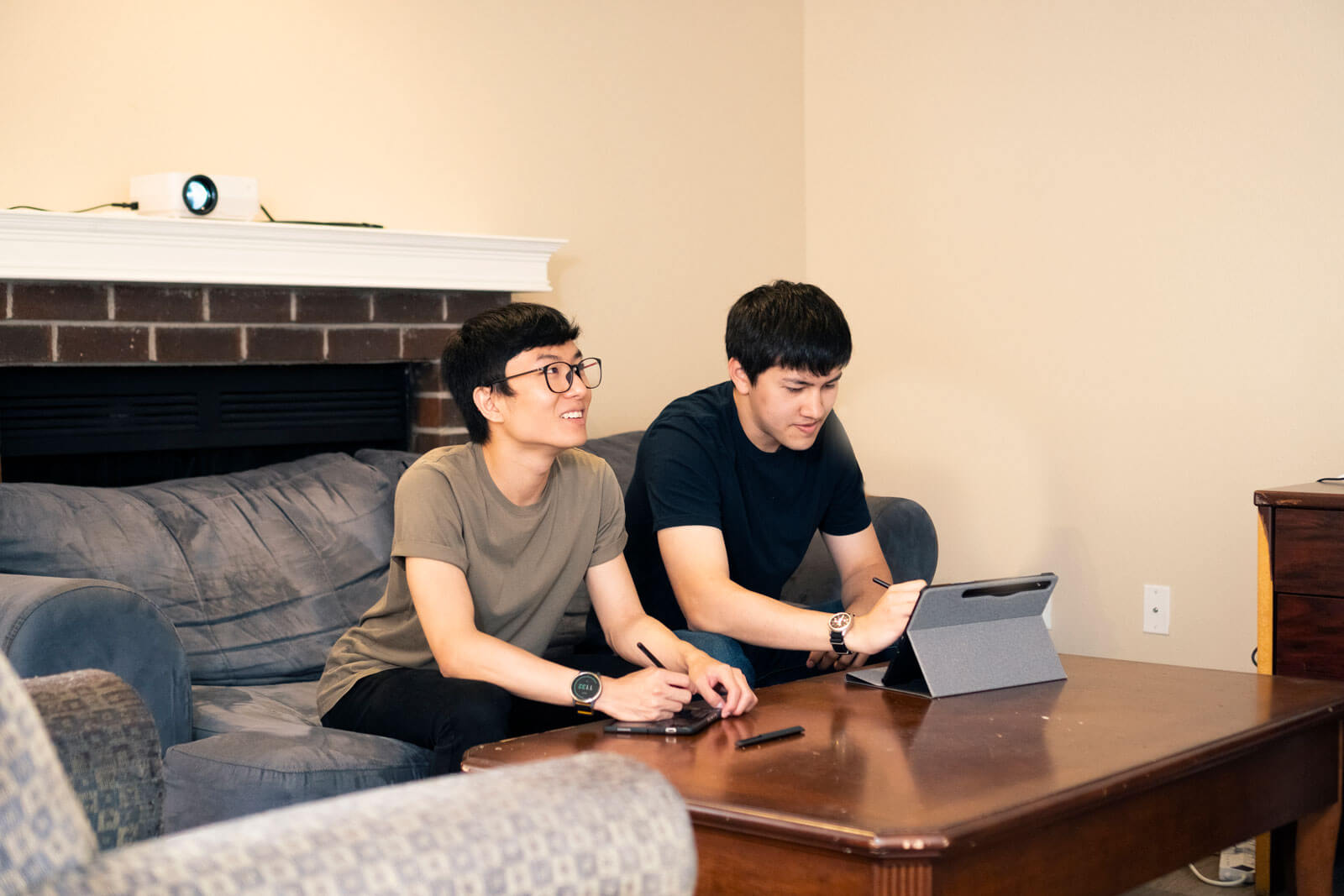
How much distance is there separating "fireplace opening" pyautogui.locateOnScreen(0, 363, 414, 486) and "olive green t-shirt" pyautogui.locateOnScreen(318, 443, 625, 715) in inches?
36.3

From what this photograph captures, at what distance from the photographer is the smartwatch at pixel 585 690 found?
1788mm

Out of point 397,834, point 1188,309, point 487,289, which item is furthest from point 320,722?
point 1188,309

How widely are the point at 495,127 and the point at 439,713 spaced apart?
1.91m

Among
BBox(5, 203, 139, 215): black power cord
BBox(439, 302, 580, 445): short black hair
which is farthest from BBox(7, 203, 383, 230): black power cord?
BBox(439, 302, 580, 445): short black hair

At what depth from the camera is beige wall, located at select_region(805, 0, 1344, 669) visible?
3186 millimetres

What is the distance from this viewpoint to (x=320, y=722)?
85.2 inches

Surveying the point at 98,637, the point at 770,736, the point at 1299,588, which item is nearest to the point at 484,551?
the point at 98,637

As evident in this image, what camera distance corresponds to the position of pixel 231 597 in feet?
8.04

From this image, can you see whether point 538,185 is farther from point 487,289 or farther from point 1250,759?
point 1250,759

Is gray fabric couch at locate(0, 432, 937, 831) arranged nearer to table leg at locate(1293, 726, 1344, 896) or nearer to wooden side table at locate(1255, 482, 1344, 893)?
wooden side table at locate(1255, 482, 1344, 893)

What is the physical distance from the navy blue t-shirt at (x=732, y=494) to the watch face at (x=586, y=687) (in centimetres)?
47

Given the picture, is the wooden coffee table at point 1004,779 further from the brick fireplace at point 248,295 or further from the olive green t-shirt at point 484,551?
the brick fireplace at point 248,295

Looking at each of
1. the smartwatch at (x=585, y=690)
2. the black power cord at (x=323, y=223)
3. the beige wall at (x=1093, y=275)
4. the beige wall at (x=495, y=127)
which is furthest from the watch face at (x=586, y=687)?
the beige wall at (x=1093, y=275)

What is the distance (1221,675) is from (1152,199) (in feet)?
5.99
